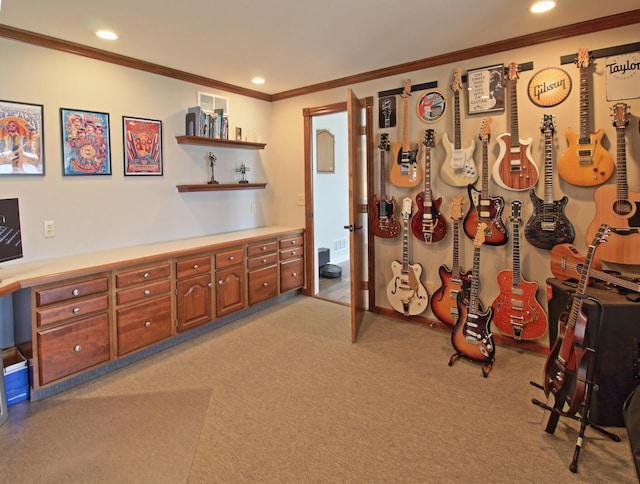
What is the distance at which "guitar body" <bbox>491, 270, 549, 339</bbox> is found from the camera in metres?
3.06

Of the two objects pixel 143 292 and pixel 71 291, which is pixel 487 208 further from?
pixel 71 291

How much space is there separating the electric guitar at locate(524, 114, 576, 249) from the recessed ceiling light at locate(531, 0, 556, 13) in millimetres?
733

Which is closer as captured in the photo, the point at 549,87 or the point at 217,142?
the point at 549,87

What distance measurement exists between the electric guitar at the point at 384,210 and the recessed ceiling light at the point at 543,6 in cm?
155

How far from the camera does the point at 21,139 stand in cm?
281

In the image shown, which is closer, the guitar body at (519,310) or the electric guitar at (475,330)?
the electric guitar at (475,330)

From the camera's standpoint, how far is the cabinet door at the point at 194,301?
333 centimetres

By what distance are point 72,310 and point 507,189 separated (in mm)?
3301

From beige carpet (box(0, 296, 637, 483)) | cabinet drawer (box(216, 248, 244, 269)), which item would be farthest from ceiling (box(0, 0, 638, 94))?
beige carpet (box(0, 296, 637, 483))

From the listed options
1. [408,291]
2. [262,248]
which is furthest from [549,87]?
[262,248]

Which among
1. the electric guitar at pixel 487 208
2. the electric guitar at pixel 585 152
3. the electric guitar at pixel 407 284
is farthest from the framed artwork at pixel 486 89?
the electric guitar at pixel 407 284

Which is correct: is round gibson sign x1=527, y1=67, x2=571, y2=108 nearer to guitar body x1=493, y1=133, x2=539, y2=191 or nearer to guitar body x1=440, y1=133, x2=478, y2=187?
guitar body x1=493, y1=133, x2=539, y2=191

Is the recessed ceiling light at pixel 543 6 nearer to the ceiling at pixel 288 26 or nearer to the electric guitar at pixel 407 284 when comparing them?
the ceiling at pixel 288 26

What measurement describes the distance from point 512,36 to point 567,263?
1753mm
